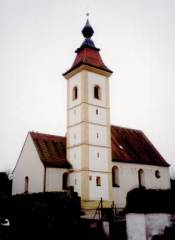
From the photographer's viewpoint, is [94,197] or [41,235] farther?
[94,197]

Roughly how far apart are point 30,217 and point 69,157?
33.5 ft

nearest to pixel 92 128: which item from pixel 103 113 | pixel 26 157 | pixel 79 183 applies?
pixel 103 113

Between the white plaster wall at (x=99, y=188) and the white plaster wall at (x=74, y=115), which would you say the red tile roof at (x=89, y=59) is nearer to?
the white plaster wall at (x=74, y=115)

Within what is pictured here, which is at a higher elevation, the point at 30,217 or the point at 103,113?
the point at 103,113

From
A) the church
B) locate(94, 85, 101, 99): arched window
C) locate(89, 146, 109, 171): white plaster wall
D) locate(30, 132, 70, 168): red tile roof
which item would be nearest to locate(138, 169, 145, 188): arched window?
the church

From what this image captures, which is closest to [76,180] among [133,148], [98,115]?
[98,115]

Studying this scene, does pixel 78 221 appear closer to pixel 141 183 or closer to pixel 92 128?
pixel 92 128

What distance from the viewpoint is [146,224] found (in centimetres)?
1464

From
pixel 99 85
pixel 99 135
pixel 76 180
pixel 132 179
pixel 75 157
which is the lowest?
pixel 76 180

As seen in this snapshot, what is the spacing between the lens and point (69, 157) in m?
29.8

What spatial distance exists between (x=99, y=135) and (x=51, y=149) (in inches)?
189

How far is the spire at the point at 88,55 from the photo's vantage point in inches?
1216

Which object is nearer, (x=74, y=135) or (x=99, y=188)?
(x=99, y=188)

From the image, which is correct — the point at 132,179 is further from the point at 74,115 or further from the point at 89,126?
the point at 74,115
